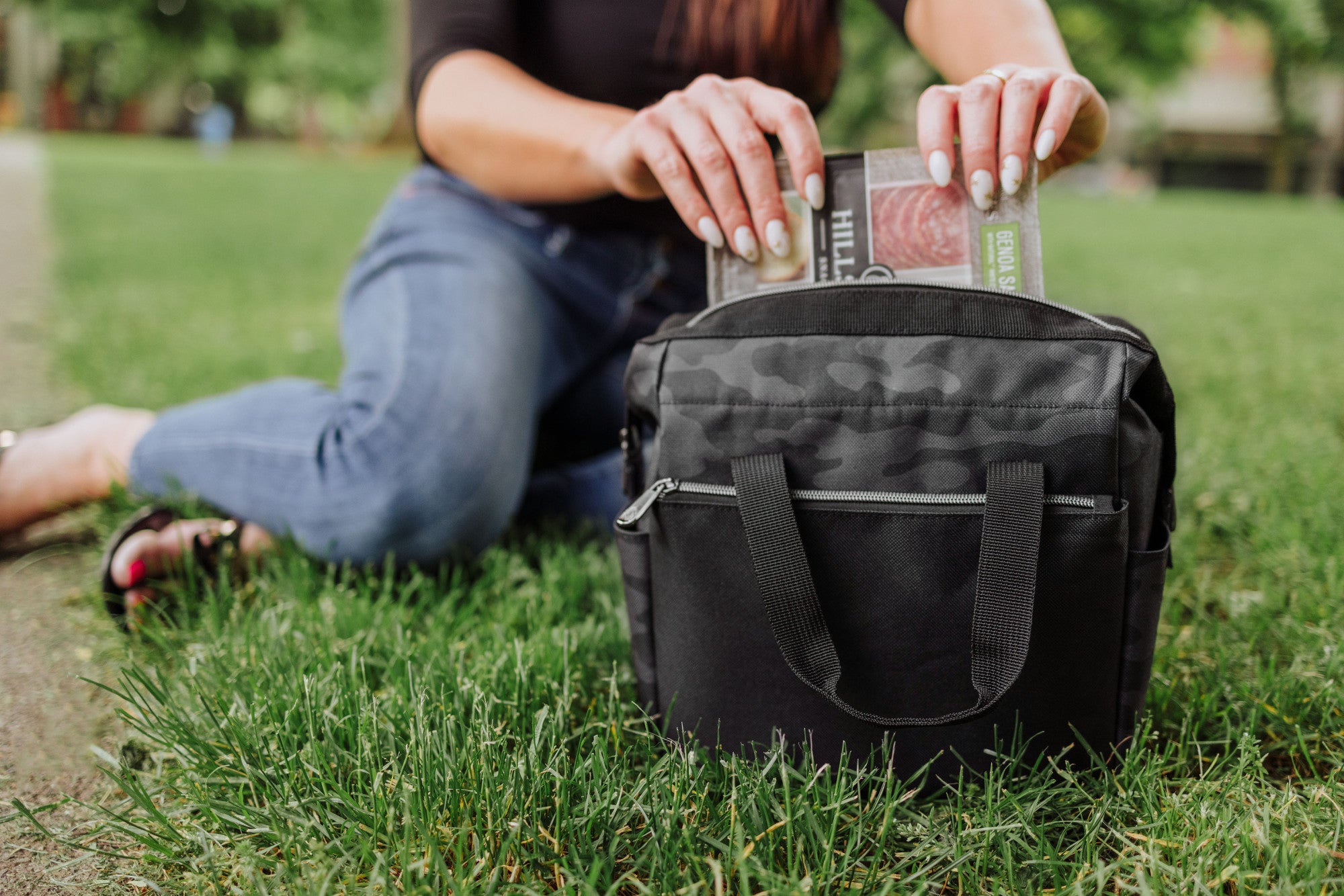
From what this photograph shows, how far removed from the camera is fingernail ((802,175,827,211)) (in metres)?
1.22

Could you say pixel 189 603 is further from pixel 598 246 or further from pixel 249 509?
pixel 598 246

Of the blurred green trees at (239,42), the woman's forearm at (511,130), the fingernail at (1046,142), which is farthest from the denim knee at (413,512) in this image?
the blurred green trees at (239,42)

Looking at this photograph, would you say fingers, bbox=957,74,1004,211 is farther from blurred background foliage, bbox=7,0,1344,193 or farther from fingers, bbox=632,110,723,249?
blurred background foliage, bbox=7,0,1344,193

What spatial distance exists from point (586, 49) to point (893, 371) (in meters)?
1.19

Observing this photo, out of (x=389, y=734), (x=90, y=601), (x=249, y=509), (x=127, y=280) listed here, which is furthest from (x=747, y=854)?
(x=127, y=280)

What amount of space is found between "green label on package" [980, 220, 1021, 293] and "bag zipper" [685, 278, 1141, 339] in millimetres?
39

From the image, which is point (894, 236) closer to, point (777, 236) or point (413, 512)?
point (777, 236)

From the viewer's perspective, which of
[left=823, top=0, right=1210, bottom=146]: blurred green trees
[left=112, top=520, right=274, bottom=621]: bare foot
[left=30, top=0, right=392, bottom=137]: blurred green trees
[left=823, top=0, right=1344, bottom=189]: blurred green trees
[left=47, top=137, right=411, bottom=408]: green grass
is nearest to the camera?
[left=112, top=520, right=274, bottom=621]: bare foot

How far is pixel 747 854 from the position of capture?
1.03 meters

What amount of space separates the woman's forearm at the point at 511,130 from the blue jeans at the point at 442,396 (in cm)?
21

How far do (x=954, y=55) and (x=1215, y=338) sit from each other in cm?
301

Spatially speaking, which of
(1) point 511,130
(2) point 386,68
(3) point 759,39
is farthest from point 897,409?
(2) point 386,68

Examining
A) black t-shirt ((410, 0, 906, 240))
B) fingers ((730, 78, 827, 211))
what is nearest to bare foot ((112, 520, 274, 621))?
black t-shirt ((410, 0, 906, 240))

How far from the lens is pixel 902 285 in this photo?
114 centimetres
